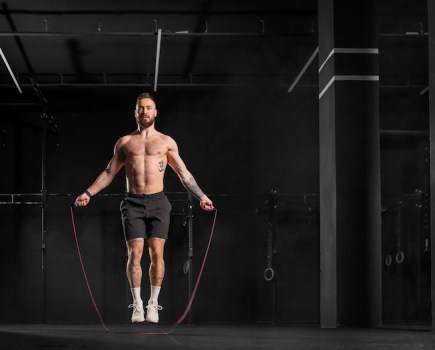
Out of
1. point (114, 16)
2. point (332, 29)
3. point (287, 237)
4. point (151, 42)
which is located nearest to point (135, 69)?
point (151, 42)

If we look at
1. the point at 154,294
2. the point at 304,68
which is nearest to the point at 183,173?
the point at 154,294

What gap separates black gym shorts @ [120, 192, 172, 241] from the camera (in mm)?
5605

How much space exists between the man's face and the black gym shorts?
480 mm

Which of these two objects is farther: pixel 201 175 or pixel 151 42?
pixel 201 175

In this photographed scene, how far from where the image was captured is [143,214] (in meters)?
5.63

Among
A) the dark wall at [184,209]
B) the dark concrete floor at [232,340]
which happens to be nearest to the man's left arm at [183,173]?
the dark concrete floor at [232,340]

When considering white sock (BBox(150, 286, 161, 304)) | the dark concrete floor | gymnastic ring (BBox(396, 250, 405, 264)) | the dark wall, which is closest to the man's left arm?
white sock (BBox(150, 286, 161, 304))

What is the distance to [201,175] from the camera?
1166 cm

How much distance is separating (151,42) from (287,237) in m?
3.77

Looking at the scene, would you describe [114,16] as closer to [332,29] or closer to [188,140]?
[332,29]

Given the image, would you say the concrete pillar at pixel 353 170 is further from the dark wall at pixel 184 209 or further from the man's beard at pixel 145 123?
the dark wall at pixel 184 209

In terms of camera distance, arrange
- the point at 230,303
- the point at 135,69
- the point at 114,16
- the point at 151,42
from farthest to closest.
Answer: the point at 230,303
the point at 135,69
the point at 151,42
the point at 114,16

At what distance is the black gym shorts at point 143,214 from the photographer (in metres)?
5.61

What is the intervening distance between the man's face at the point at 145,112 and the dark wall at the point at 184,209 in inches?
224
